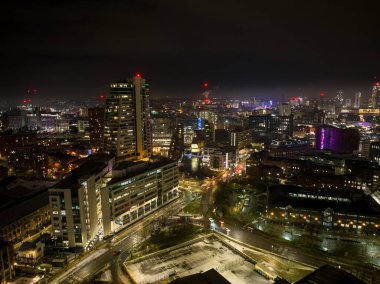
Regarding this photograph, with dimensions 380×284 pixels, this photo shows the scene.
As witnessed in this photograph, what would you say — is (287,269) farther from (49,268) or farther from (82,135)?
(82,135)

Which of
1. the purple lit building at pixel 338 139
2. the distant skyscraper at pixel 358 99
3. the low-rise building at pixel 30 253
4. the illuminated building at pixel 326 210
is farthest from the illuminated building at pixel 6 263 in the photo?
the distant skyscraper at pixel 358 99

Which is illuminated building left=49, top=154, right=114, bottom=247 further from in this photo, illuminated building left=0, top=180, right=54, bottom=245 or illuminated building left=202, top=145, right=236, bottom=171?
illuminated building left=202, top=145, right=236, bottom=171

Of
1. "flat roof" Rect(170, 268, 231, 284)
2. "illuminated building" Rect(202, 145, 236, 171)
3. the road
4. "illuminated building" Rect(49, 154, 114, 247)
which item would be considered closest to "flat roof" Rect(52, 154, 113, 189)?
"illuminated building" Rect(49, 154, 114, 247)

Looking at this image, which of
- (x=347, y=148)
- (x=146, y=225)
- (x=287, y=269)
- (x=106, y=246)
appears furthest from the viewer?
(x=347, y=148)

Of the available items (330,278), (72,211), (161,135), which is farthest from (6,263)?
(161,135)

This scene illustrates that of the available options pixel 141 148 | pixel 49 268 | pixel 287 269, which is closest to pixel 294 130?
pixel 141 148

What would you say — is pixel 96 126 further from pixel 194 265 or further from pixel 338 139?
pixel 338 139
